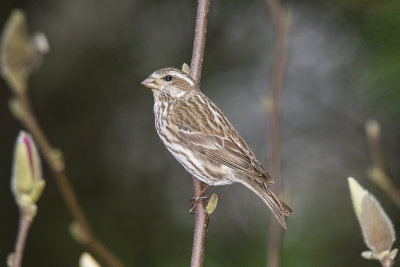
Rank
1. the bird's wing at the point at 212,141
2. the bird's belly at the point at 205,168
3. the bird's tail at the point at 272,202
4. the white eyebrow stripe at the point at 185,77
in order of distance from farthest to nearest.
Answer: the bird's wing at the point at 212,141 < the bird's belly at the point at 205,168 < the white eyebrow stripe at the point at 185,77 < the bird's tail at the point at 272,202

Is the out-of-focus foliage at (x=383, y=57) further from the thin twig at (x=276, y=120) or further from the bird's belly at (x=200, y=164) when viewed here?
the bird's belly at (x=200, y=164)

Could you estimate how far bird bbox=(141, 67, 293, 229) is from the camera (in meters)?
3.56

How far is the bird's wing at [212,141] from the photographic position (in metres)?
3.68

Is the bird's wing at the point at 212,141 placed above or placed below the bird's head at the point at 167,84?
below

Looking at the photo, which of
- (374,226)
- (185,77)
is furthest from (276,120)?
(374,226)

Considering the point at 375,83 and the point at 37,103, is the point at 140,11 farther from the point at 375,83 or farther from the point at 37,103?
the point at 375,83

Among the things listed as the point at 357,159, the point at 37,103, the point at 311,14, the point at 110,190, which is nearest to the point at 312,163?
the point at 357,159

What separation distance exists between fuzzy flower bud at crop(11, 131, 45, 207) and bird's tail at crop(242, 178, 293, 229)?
1396 millimetres

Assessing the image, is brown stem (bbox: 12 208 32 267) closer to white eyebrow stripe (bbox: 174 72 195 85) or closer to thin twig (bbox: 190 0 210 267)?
thin twig (bbox: 190 0 210 267)

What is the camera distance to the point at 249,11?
6.11m

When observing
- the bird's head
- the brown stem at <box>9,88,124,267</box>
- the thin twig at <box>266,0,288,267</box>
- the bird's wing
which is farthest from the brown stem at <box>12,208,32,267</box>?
the bird's head

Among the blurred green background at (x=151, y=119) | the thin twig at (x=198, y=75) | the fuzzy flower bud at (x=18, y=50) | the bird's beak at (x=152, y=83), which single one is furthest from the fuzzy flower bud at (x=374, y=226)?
the blurred green background at (x=151, y=119)

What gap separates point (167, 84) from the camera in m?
3.99

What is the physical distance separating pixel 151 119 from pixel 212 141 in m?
2.93
